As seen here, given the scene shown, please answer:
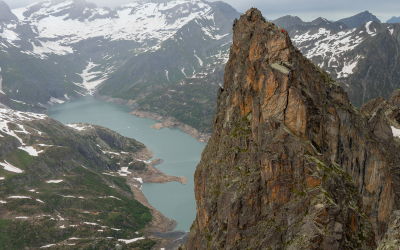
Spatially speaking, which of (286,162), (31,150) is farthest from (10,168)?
(286,162)

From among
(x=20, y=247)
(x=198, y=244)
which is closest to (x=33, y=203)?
(x=20, y=247)

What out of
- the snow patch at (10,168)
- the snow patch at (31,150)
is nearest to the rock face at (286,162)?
the snow patch at (10,168)

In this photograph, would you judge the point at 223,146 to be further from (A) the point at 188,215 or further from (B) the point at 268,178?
(A) the point at 188,215

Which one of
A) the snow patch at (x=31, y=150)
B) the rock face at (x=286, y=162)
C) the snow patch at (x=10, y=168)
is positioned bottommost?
the snow patch at (x=10, y=168)

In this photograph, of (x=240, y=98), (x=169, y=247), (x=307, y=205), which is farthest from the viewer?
(x=169, y=247)

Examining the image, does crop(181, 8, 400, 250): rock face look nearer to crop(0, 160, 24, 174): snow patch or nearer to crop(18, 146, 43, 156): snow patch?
crop(0, 160, 24, 174): snow patch

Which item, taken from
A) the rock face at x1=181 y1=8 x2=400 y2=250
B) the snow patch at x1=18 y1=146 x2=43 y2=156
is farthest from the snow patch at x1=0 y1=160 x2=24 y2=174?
the rock face at x1=181 y1=8 x2=400 y2=250

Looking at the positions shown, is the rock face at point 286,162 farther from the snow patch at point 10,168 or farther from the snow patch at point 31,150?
the snow patch at point 31,150

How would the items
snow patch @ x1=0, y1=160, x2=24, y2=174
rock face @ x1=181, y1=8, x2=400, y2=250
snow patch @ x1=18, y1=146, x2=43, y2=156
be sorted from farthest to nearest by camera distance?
snow patch @ x1=18, y1=146, x2=43, y2=156, snow patch @ x1=0, y1=160, x2=24, y2=174, rock face @ x1=181, y1=8, x2=400, y2=250
